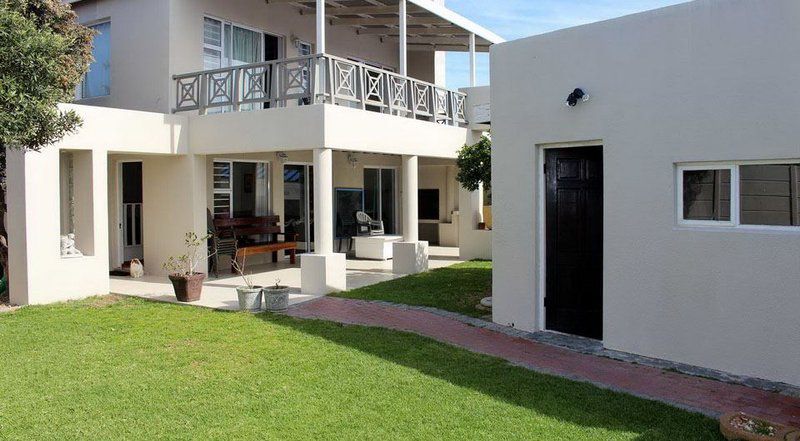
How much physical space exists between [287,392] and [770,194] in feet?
16.8

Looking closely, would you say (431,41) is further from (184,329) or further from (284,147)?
(184,329)

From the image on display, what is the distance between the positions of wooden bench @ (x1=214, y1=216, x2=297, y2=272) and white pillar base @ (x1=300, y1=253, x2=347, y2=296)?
9.34ft

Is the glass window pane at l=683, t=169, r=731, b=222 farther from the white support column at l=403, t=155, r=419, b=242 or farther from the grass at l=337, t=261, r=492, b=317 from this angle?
the white support column at l=403, t=155, r=419, b=242

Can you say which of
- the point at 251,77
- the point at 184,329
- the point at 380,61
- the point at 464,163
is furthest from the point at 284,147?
the point at 380,61

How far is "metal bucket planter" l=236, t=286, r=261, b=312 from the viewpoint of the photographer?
9977mm

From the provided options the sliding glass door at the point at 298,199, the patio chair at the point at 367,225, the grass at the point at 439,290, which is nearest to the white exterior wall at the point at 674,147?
the grass at the point at 439,290

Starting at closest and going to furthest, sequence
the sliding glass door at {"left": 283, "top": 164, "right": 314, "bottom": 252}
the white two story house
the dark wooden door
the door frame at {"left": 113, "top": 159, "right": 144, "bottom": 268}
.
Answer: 1. the dark wooden door
2. the white two story house
3. the door frame at {"left": 113, "top": 159, "right": 144, "bottom": 268}
4. the sliding glass door at {"left": 283, "top": 164, "right": 314, "bottom": 252}

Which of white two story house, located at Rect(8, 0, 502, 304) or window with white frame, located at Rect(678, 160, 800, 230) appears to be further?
white two story house, located at Rect(8, 0, 502, 304)

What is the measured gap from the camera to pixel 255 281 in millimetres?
13000

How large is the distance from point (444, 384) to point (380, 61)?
14.0 metres

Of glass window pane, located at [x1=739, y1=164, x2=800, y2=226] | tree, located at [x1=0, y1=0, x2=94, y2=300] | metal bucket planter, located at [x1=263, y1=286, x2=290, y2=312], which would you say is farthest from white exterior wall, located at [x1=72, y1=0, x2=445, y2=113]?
glass window pane, located at [x1=739, y1=164, x2=800, y2=226]

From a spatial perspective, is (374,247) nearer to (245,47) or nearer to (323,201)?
(323,201)

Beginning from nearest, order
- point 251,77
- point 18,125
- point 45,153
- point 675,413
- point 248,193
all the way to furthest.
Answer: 1. point 675,413
2. point 18,125
3. point 45,153
4. point 251,77
5. point 248,193

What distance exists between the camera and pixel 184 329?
8.72 m
